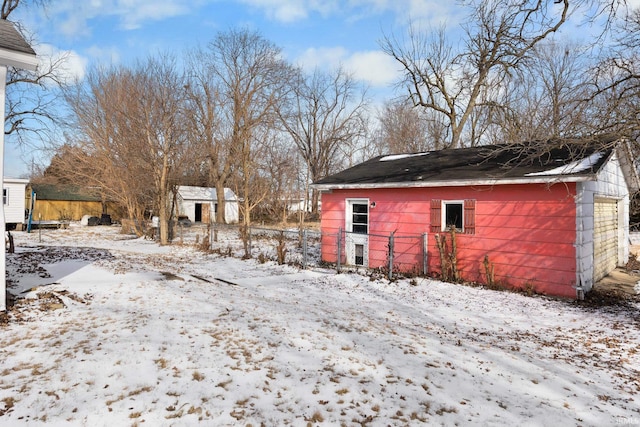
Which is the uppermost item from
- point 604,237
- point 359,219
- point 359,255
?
point 359,219

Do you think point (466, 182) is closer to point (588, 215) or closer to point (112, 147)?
point (588, 215)

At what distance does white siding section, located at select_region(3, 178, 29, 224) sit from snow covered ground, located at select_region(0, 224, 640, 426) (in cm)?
2182

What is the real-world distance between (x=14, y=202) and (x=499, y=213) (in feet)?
97.2

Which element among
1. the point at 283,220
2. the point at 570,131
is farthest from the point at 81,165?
the point at 570,131

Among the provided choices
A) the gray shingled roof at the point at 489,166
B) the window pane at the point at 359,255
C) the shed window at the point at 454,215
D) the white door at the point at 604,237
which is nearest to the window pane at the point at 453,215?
the shed window at the point at 454,215

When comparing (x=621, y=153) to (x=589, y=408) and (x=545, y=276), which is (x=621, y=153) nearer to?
(x=545, y=276)

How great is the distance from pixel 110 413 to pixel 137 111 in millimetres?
17106

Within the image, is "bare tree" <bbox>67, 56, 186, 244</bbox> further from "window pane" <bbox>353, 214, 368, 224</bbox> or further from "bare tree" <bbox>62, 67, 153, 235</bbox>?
"window pane" <bbox>353, 214, 368, 224</bbox>

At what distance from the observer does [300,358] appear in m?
4.54

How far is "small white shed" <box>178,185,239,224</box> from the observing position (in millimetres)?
36656

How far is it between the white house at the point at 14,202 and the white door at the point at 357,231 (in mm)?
23953

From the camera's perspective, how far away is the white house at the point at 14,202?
973 inches

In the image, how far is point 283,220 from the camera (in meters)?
34.6

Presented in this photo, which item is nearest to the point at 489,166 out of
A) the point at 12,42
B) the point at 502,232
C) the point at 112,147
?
the point at 502,232
